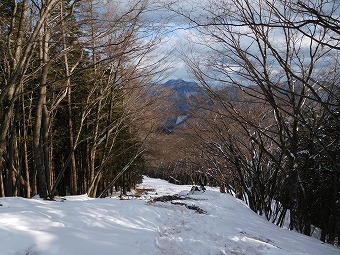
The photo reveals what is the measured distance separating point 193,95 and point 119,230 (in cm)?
754

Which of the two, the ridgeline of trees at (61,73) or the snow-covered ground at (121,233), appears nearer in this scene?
the snow-covered ground at (121,233)

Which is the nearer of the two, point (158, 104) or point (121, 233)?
point (121, 233)

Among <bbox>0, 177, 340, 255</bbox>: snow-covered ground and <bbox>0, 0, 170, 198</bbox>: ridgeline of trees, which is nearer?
<bbox>0, 177, 340, 255</bbox>: snow-covered ground

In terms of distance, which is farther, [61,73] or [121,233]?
[61,73]

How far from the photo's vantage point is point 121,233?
4559 mm

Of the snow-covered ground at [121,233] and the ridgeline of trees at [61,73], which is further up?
the ridgeline of trees at [61,73]

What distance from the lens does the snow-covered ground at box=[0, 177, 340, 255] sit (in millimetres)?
3631

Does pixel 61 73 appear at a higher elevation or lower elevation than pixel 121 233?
higher

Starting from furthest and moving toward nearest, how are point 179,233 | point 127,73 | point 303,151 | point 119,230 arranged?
point 127,73, point 303,151, point 179,233, point 119,230

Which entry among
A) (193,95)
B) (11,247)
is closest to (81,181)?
(193,95)

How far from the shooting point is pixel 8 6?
9016mm

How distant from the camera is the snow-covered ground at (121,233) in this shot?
11.9 ft

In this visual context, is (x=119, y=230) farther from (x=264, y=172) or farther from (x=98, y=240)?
(x=264, y=172)

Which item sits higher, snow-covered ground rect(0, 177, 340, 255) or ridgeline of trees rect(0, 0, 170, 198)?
ridgeline of trees rect(0, 0, 170, 198)
